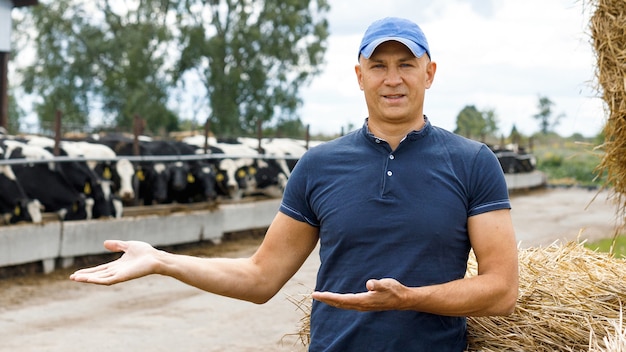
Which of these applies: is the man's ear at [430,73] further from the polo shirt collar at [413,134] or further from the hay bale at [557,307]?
the hay bale at [557,307]

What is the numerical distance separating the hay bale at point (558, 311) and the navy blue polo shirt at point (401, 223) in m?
0.29

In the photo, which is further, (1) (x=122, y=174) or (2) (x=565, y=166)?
(2) (x=565, y=166)

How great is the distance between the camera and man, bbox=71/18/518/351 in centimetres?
251

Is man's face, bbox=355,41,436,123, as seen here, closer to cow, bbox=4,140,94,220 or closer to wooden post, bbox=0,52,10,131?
cow, bbox=4,140,94,220

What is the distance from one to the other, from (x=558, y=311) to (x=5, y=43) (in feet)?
66.4

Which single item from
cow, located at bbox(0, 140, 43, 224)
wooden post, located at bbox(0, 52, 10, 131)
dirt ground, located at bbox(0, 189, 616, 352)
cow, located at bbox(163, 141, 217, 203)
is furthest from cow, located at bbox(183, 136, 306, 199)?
wooden post, located at bbox(0, 52, 10, 131)

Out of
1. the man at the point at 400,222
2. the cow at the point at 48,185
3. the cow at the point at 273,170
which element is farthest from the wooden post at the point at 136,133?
the man at the point at 400,222

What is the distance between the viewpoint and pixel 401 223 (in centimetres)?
252

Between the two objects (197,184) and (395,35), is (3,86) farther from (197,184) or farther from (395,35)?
(395,35)

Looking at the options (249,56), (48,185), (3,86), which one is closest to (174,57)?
(249,56)

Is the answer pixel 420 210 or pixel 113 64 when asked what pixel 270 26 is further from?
pixel 420 210

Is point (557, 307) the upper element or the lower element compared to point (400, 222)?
lower

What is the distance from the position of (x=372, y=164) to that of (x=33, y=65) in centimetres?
3850

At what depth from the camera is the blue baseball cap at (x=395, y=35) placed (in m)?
2.56
